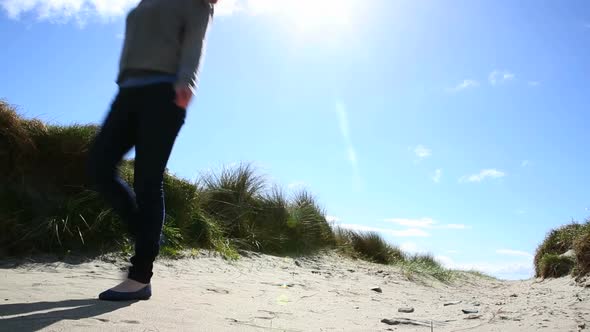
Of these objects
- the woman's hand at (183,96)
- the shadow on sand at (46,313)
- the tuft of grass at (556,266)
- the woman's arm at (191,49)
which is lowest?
the shadow on sand at (46,313)

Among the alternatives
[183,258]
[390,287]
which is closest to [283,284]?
[183,258]

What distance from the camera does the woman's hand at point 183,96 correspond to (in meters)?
2.67

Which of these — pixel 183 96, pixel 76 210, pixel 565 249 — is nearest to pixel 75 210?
pixel 76 210

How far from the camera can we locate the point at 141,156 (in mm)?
2691

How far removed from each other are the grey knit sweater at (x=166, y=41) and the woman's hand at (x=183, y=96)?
0.11 feet

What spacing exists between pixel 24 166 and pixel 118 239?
4.62 ft

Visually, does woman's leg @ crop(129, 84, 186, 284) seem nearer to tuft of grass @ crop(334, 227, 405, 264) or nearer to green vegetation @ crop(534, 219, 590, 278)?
green vegetation @ crop(534, 219, 590, 278)

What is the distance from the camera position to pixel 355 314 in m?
3.14

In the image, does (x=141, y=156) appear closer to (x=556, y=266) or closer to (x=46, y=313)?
(x=46, y=313)

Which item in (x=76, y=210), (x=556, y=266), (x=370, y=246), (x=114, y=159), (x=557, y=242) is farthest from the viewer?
(x=370, y=246)

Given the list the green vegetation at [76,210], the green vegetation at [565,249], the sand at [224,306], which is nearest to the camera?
the sand at [224,306]

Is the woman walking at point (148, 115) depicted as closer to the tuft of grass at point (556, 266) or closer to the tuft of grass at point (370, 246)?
the tuft of grass at point (556, 266)

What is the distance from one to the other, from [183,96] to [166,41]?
33 cm

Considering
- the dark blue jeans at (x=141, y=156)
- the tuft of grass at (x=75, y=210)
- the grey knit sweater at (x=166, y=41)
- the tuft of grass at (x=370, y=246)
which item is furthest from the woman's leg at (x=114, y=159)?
the tuft of grass at (x=370, y=246)
